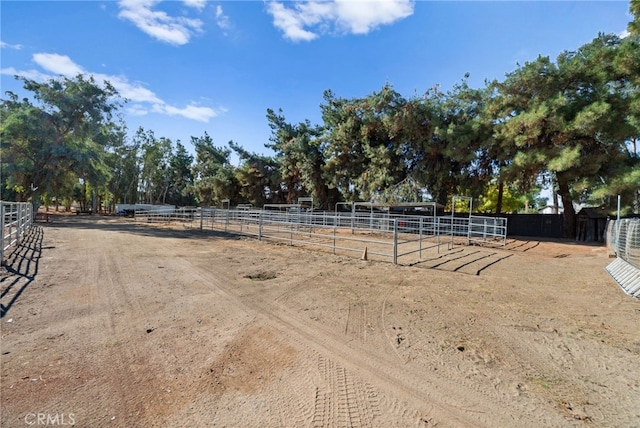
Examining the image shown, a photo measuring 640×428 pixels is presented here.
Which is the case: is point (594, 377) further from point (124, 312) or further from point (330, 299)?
point (124, 312)

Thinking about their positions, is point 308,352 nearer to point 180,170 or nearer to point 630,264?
point 630,264

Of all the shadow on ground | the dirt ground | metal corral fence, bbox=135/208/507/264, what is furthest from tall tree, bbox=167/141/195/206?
the dirt ground

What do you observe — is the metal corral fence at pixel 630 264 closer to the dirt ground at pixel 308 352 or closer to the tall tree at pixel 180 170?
the dirt ground at pixel 308 352

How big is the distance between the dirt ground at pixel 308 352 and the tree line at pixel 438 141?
39.9 ft

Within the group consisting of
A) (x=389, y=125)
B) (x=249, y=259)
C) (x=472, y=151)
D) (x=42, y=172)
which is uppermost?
(x=389, y=125)

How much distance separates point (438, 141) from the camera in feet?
69.6

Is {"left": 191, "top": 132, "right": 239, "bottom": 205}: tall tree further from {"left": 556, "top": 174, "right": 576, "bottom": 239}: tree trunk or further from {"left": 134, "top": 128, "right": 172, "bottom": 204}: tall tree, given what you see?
{"left": 556, "top": 174, "right": 576, "bottom": 239}: tree trunk

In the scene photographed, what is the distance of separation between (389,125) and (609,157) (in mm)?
12414

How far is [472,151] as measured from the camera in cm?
1895

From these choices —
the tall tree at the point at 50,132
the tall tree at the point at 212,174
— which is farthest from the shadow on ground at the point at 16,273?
the tall tree at the point at 212,174

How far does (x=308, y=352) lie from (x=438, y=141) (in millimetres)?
21050

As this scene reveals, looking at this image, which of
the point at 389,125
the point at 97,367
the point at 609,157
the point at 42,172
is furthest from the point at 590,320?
the point at 42,172

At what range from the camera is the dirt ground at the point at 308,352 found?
7.44 ft

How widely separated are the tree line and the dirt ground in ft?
39.9
